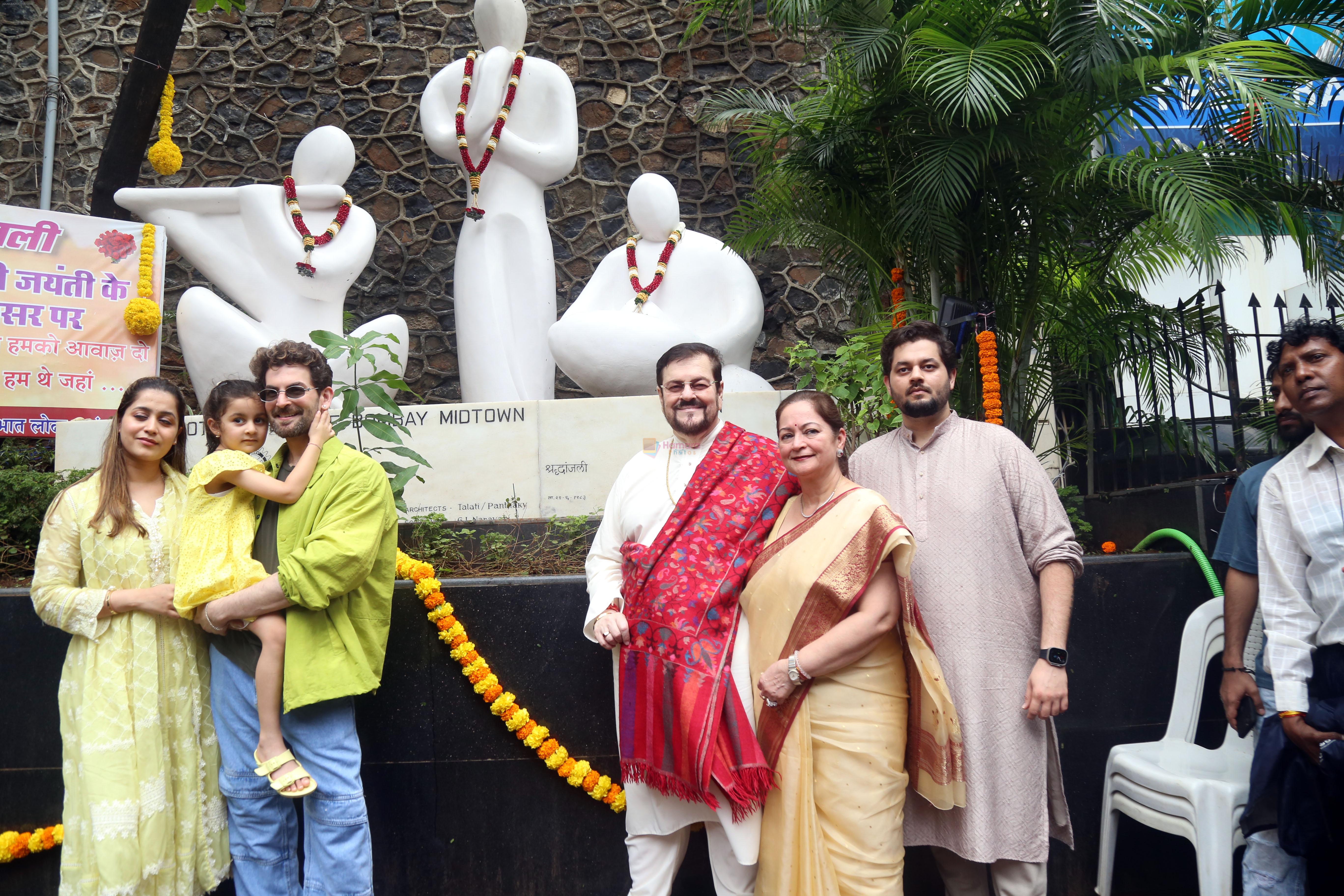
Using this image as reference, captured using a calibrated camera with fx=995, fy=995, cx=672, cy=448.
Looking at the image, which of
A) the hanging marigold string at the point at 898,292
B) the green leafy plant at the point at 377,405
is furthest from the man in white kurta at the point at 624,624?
the hanging marigold string at the point at 898,292

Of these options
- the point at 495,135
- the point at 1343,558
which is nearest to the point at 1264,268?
the point at 495,135

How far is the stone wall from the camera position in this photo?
7516 mm

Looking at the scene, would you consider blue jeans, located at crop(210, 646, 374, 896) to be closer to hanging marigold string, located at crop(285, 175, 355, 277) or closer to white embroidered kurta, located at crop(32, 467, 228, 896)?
white embroidered kurta, located at crop(32, 467, 228, 896)

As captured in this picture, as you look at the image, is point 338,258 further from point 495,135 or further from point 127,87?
point 127,87

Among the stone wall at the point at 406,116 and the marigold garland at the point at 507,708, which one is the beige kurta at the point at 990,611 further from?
the stone wall at the point at 406,116

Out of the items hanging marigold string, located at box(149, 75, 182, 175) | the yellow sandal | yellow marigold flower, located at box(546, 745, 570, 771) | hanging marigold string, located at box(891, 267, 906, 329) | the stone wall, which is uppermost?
the stone wall

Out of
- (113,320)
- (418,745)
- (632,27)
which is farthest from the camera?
(632,27)

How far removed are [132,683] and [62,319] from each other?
307 cm

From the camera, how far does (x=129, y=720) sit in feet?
7.82

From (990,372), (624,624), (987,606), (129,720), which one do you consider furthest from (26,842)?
(990,372)

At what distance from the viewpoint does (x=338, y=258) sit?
4961 mm

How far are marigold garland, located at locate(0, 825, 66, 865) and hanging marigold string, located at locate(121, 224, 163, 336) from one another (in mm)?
2623

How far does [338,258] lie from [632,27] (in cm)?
379

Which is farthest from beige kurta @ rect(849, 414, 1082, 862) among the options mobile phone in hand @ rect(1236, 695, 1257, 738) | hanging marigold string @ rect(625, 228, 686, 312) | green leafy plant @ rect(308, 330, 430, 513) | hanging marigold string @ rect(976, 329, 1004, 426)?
hanging marigold string @ rect(625, 228, 686, 312)
